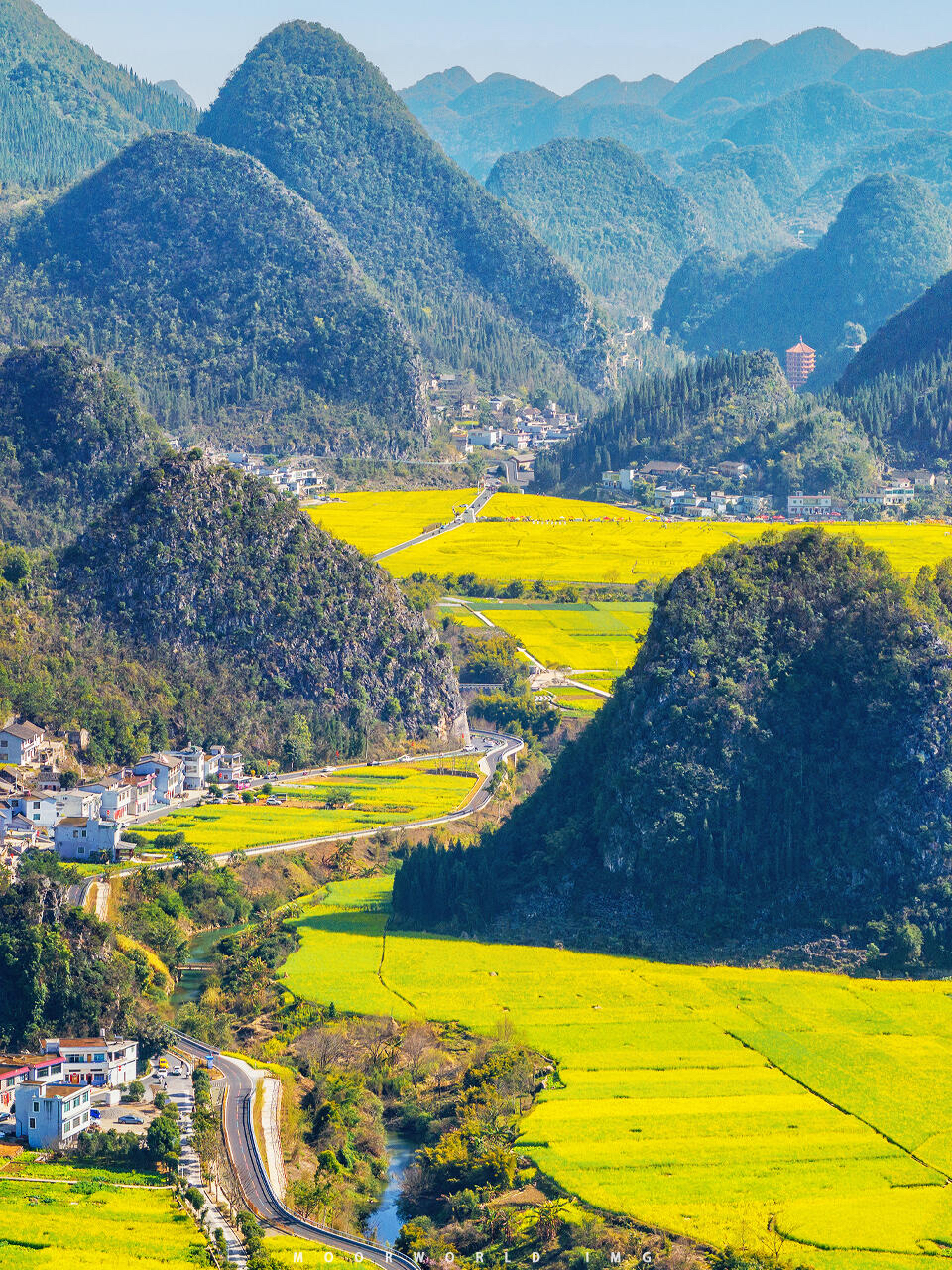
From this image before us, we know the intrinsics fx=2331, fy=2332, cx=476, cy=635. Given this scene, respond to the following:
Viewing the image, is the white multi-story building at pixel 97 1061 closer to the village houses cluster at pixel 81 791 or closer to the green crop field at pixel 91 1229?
the green crop field at pixel 91 1229

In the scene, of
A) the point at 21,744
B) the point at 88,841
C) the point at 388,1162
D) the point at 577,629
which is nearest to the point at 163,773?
the point at 21,744

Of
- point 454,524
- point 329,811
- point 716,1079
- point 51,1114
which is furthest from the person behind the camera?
point 454,524

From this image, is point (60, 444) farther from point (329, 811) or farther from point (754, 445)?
point (754, 445)

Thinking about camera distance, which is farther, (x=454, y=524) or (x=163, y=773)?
(x=454, y=524)

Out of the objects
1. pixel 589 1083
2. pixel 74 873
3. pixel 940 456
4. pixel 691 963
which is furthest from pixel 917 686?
pixel 940 456

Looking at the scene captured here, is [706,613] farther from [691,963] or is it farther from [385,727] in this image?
[385,727]

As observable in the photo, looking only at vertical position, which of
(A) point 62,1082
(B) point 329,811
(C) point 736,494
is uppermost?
(C) point 736,494

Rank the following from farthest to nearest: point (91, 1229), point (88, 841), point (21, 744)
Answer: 1. point (21, 744)
2. point (88, 841)
3. point (91, 1229)

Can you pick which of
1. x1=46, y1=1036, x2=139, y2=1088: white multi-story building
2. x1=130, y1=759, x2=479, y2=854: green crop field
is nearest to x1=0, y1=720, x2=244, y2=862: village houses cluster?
x1=130, y1=759, x2=479, y2=854: green crop field
